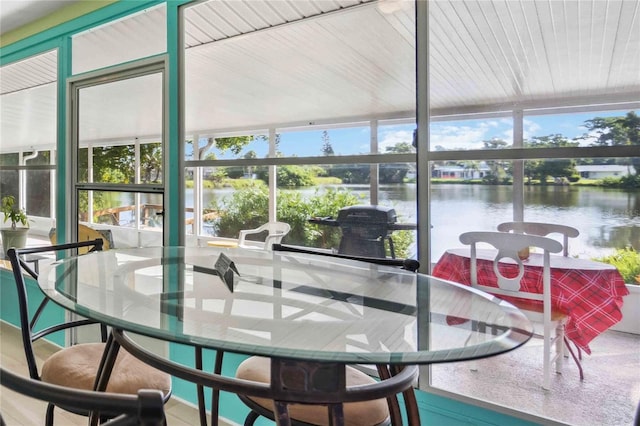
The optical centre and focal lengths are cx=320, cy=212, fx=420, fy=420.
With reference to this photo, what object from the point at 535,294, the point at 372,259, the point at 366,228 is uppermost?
the point at 366,228

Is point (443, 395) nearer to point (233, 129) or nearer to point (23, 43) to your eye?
point (233, 129)

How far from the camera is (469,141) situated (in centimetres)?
161

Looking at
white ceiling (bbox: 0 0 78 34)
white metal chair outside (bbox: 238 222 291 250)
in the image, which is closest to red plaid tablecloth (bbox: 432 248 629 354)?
white metal chair outside (bbox: 238 222 291 250)

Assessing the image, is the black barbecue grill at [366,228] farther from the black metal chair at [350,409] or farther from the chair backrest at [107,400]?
the chair backrest at [107,400]

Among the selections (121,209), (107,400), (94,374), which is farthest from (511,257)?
(121,209)

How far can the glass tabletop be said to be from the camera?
0.94 m

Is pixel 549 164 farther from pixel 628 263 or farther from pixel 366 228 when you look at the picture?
pixel 366 228

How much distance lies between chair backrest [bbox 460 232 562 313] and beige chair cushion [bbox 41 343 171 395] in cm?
122

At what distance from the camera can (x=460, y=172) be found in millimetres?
1641

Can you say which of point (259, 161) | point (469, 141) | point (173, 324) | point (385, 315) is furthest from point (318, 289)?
point (259, 161)

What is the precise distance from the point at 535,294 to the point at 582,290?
0.49ft

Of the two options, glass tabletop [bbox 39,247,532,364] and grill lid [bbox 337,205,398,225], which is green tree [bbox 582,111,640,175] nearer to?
glass tabletop [bbox 39,247,532,364]

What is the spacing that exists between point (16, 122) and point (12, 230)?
3.13 feet

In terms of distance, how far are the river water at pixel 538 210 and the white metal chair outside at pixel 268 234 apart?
60cm
